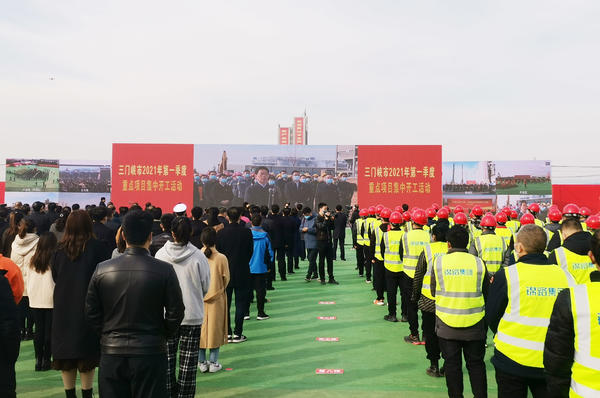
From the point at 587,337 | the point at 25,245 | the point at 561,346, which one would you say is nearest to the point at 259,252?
the point at 25,245

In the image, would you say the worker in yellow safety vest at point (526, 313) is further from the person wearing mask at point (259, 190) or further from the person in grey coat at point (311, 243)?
the person wearing mask at point (259, 190)

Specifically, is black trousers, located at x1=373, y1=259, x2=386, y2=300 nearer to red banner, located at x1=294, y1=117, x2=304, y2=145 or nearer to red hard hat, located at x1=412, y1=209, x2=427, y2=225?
red hard hat, located at x1=412, y1=209, x2=427, y2=225

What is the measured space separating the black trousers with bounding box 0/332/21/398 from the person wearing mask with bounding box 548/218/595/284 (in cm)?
486

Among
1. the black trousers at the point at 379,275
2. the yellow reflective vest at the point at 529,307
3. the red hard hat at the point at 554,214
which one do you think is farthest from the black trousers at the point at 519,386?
the red hard hat at the point at 554,214

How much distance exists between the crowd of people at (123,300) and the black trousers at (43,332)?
0.04 ft

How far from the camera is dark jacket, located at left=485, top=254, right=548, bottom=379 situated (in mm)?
3115

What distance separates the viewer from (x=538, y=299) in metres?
3.16

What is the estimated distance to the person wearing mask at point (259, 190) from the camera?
1070 inches

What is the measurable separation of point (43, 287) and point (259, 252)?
13.0ft

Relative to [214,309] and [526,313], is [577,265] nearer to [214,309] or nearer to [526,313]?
[526,313]

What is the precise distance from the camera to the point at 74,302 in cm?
Answer: 418

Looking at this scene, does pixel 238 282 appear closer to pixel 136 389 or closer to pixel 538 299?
pixel 136 389

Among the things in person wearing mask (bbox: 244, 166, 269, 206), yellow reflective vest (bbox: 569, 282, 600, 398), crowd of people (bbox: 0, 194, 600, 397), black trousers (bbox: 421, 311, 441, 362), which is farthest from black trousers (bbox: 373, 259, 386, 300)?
person wearing mask (bbox: 244, 166, 269, 206)

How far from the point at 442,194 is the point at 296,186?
8.95 metres
